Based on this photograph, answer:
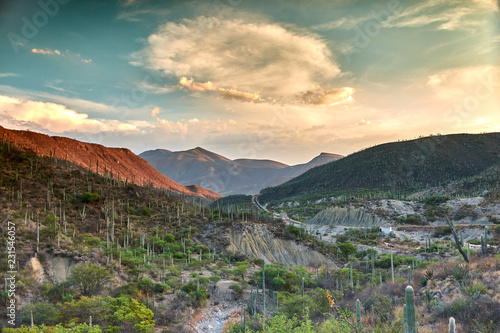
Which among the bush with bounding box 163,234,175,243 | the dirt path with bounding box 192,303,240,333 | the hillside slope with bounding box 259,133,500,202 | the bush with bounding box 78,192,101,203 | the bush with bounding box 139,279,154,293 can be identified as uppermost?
the hillside slope with bounding box 259,133,500,202

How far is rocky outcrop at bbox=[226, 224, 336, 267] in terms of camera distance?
38.1 metres

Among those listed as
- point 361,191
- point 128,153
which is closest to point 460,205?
point 361,191

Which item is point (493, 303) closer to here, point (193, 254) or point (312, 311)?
point (312, 311)

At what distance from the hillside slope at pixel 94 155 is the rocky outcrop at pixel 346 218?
45588 millimetres

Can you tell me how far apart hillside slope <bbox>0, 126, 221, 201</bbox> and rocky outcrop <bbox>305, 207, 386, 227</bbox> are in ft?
150

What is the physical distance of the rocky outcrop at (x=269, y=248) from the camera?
125 ft

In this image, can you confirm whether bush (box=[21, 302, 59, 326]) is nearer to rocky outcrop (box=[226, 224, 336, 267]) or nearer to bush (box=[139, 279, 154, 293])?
bush (box=[139, 279, 154, 293])

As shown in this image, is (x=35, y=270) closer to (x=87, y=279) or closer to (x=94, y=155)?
(x=87, y=279)

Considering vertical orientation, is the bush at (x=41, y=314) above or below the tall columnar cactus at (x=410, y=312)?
below

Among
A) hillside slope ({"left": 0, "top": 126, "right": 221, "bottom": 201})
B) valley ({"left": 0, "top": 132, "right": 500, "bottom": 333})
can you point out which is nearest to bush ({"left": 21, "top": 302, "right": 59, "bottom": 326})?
valley ({"left": 0, "top": 132, "right": 500, "bottom": 333})

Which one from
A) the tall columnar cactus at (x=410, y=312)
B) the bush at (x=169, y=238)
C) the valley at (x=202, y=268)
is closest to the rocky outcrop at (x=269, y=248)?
the valley at (x=202, y=268)

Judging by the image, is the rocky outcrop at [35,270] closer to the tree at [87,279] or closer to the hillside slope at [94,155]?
the tree at [87,279]

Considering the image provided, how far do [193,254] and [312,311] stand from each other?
64.9 feet

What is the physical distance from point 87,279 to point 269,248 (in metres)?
24.2
